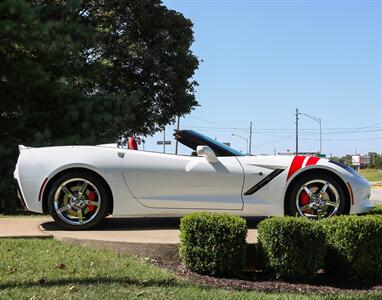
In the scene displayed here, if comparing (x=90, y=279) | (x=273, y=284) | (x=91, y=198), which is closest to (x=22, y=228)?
(x=91, y=198)

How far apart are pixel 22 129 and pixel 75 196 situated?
5735 millimetres

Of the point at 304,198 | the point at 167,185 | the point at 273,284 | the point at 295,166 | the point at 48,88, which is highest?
the point at 48,88

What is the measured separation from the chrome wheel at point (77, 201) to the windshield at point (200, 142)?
129 centimetres

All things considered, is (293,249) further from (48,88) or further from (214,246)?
(48,88)

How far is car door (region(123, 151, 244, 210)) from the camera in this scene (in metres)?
5.98

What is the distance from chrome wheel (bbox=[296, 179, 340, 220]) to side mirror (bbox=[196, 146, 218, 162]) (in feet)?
3.54

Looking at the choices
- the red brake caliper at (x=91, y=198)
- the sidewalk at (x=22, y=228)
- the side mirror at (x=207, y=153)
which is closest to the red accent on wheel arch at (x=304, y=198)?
the side mirror at (x=207, y=153)

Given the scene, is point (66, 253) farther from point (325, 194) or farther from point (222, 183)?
point (325, 194)

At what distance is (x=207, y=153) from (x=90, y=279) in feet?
7.68

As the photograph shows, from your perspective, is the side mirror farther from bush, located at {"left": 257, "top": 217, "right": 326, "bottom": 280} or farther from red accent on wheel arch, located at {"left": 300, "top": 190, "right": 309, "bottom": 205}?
bush, located at {"left": 257, "top": 217, "right": 326, "bottom": 280}

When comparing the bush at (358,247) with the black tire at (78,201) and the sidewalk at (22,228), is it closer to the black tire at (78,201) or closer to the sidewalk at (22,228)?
the black tire at (78,201)

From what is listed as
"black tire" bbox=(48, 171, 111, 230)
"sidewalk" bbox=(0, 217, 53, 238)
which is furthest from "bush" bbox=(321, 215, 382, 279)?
"sidewalk" bbox=(0, 217, 53, 238)

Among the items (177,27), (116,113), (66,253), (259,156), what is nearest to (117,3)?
(177,27)

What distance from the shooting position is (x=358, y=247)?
482 cm
